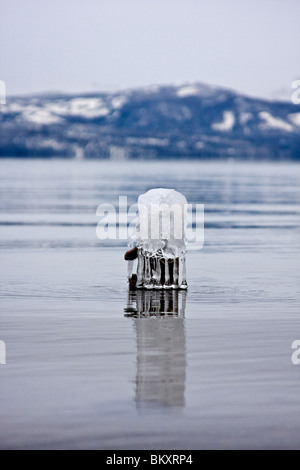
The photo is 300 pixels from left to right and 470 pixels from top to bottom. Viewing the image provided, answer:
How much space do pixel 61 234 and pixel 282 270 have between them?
14378mm

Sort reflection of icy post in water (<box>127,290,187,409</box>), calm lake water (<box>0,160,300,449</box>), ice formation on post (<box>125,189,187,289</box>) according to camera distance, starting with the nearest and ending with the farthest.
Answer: calm lake water (<box>0,160,300,449</box>), reflection of icy post in water (<box>127,290,187,409</box>), ice formation on post (<box>125,189,187,289</box>)

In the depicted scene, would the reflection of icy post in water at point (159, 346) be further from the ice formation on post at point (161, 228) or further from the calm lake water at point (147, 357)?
the ice formation on post at point (161, 228)

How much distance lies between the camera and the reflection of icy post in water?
36.6 ft

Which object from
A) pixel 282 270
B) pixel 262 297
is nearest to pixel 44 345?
pixel 262 297

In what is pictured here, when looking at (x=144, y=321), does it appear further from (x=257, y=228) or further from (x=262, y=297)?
(x=257, y=228)

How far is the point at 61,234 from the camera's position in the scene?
38312 millimetres

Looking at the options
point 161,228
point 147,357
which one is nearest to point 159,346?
point 147,357

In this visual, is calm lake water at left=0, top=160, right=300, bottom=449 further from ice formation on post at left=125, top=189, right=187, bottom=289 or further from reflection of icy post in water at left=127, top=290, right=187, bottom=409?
ice formation on post at left=125, top=189, right=187, bottom=289

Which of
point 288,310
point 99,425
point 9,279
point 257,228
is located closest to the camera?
point 99,425

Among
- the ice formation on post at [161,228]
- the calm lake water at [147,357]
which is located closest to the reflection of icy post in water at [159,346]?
the calm lake water at [147,357]

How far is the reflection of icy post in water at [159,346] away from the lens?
1115 centimetres

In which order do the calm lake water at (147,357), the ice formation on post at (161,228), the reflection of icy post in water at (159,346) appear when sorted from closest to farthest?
1. the calm lake water at (147,357)
2. the reflection of icy post in water at (159,346)
3. the ice formation on post at (161,228)

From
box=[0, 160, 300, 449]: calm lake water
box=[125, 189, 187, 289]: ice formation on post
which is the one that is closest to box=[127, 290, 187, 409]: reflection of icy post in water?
box=[0, 160, 300, 449]: calm lake water

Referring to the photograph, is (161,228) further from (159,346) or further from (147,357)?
(147,357)
